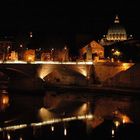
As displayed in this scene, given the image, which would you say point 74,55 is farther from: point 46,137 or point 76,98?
point 46,137

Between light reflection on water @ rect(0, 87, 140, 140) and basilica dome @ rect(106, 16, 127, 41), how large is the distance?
2745cm

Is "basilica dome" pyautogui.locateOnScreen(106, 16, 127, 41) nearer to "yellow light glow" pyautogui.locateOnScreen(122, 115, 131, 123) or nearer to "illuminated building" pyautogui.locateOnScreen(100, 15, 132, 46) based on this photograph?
"illuminated building" pyautogui.locateOnScreen(100, 15, 132, 46)

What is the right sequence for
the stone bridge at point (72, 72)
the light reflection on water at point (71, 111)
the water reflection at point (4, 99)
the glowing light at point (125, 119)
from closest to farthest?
1. the light reflection on water at point (71, 111)
2. the glowing light at point (125, 119)
3. the water reflection at point (4, 99)
4. the stone bridge at point (72, 72)

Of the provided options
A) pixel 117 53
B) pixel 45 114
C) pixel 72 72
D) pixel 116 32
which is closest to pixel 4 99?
pixel 45 114

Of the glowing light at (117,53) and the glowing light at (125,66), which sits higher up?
the glowing light at (117,53)

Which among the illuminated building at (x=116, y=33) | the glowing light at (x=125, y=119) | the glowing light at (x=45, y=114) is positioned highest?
A: the illuminated building at (x=116, y=33)

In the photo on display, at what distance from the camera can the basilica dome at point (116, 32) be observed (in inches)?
2408

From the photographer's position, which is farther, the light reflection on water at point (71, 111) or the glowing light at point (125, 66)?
the glowing light at point (125, 66)

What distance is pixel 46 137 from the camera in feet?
67.6

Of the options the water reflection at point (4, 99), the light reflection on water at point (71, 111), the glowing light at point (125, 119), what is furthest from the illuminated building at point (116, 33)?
the glowing light at point (125, 119)

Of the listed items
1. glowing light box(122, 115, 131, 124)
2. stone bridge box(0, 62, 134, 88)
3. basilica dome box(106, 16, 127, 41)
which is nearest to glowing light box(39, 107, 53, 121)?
glowing light box(122, 115, 131, 124)

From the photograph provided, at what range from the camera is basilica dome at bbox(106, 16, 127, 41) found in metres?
61.2

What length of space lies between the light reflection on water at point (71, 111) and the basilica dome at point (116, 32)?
90.1 feet

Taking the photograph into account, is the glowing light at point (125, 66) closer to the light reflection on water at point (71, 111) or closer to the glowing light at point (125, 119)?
the light reflection on water at point (71, 111)
